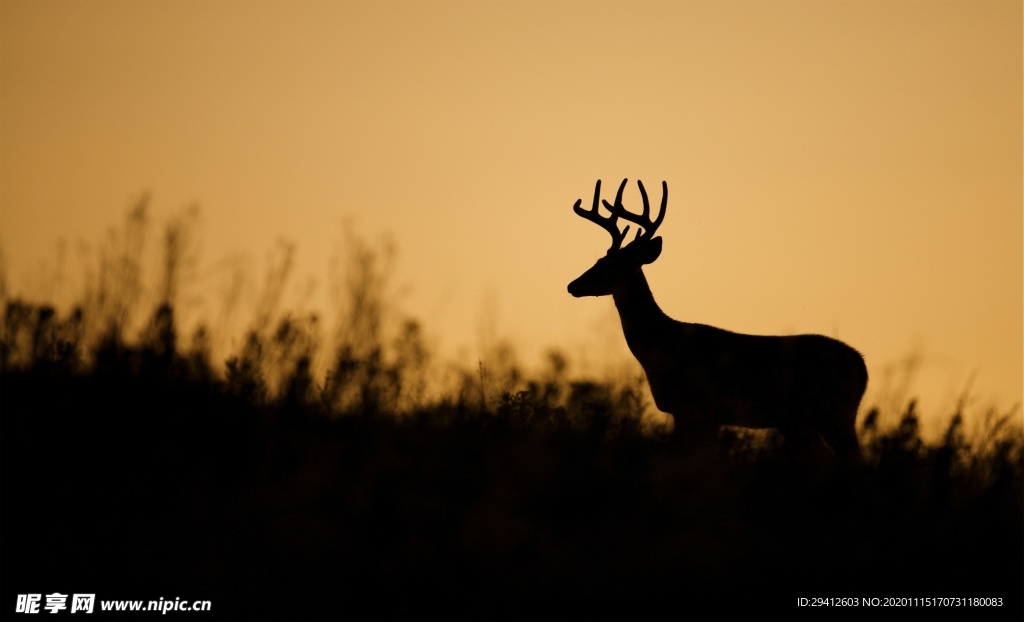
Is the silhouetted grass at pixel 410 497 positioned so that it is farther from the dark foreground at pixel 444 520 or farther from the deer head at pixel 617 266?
the deer head at pixel 617 266

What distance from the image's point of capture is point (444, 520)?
6.60 m

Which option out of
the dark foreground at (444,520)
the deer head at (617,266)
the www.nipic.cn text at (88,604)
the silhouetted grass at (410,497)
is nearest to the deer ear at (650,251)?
the deer head at (617,266)

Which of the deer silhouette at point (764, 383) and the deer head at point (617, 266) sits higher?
the deer head at point (617, 266)

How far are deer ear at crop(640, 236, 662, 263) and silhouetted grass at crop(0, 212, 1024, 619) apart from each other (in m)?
3.35

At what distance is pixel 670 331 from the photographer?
464 inches

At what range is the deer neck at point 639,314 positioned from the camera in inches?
467

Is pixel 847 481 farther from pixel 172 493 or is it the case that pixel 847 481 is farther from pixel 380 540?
pixel 172 493

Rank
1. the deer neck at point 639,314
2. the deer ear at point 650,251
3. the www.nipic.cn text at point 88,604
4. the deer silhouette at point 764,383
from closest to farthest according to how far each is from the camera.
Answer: the www.nipic.cn text at point 88,604, the deer silhouette at point 764,383, the deer neck at point 639,314, the deer ear at point 650,251

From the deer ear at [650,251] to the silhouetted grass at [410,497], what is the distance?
3352 mm

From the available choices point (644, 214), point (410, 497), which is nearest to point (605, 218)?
point (644, 214)

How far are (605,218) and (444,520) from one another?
22.3 feet

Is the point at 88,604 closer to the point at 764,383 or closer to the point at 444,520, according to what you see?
the point at 444,520

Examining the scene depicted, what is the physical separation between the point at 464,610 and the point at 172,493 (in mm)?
1697

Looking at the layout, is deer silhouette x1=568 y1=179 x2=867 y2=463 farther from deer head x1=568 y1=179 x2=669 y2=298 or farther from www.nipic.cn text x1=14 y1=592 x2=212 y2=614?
www.nipic.cn text x1=14 y1=592 x2=212 y2=614
